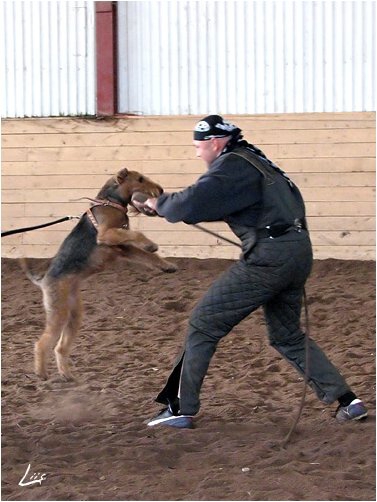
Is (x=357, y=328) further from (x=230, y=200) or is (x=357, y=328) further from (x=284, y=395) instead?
(x=230, y=200)

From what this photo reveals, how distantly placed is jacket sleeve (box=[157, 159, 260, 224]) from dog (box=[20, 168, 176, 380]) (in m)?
1.28

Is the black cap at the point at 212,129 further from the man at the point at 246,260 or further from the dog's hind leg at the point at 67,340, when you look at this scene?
the dog's hind leg at the point at 67,340

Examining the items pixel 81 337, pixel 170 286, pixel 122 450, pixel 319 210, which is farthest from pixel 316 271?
pixel 122 450

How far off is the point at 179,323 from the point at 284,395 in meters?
2.38

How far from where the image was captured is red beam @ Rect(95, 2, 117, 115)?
10602mm

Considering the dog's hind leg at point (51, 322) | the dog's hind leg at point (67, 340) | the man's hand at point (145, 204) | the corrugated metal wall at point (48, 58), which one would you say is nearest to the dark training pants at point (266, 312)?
the man's hand at point (145, 204)

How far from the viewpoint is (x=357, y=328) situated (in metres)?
7.90

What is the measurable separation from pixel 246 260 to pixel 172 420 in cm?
106

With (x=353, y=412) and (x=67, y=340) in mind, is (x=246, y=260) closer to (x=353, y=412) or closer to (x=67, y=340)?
(x=353, y=412)

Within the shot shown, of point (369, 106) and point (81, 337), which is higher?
point (369, 106)

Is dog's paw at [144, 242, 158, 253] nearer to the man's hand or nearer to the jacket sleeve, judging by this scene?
the man's hand

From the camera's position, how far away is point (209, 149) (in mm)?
5191
